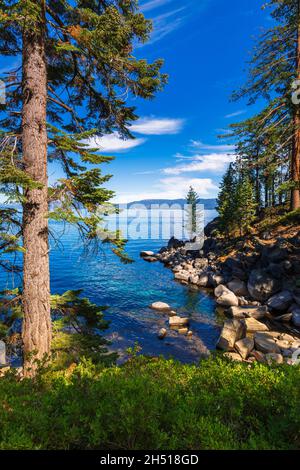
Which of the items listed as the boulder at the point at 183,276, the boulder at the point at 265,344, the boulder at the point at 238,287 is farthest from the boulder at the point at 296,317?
the boulder at the point at 183,276

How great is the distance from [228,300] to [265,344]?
22.7ft

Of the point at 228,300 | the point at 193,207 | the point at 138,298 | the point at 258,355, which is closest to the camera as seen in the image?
the point at 258,355

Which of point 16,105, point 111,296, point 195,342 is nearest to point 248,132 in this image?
point 16,105

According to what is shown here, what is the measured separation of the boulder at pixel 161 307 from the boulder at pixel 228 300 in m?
4.20

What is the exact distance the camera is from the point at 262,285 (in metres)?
18.8

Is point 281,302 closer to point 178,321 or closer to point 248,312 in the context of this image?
point 248,312

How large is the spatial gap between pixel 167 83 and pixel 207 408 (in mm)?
6941

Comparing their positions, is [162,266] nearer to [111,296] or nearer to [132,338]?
[111,296]

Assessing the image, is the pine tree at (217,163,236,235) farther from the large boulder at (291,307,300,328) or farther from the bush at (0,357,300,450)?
the bush at (0,357,300,450)

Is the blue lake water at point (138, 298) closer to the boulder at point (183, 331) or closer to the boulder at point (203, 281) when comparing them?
the boulder at point (183, 331)

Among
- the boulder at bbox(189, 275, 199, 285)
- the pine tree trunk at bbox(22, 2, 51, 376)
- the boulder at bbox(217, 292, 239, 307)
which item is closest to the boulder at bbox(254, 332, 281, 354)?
the boulder at bbox(217, 292, 239, 307)

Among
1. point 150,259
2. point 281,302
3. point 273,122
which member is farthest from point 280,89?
point 150,259

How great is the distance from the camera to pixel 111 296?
22.5 metres
